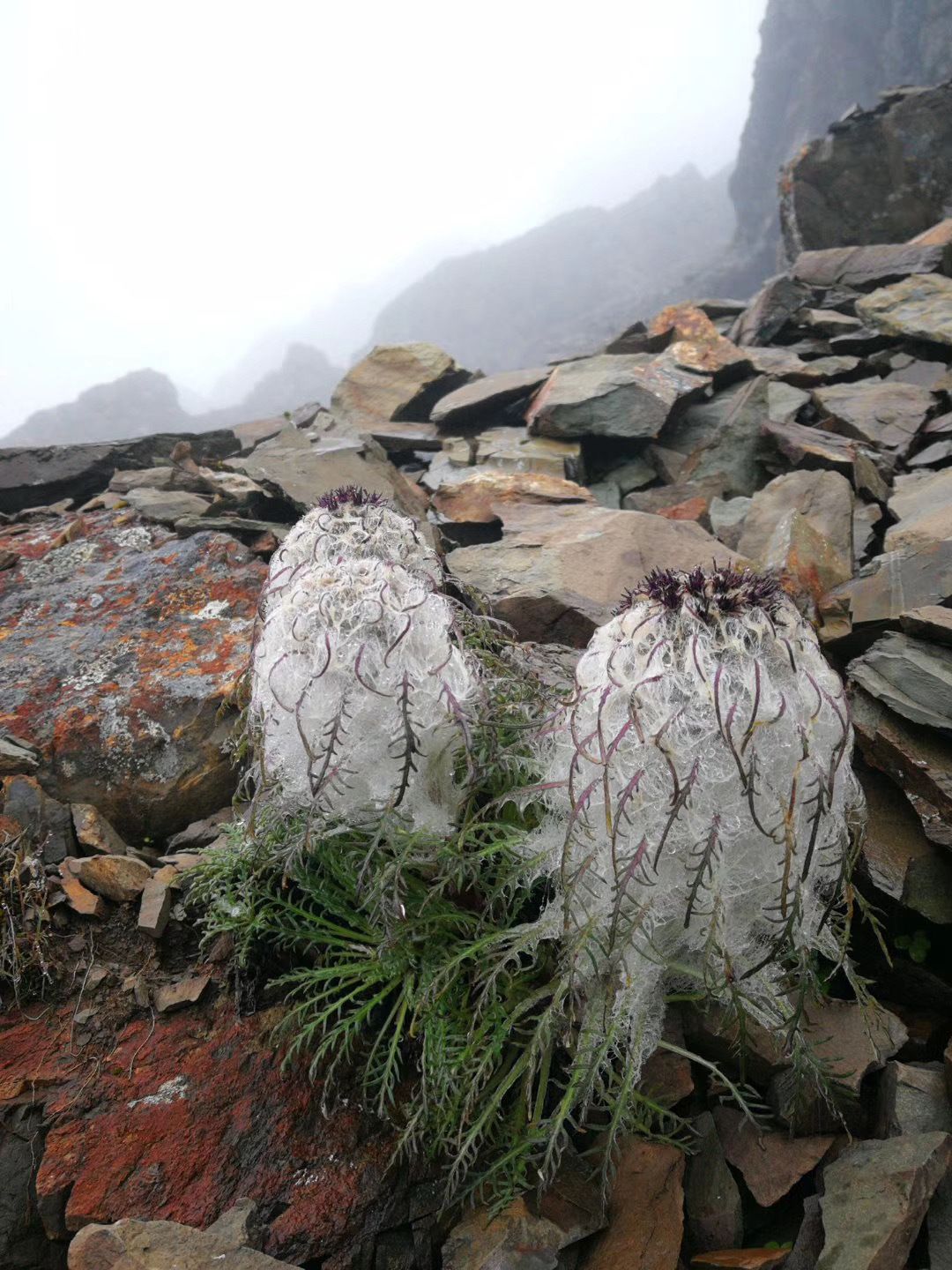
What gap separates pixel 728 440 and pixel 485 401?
254 centimetres

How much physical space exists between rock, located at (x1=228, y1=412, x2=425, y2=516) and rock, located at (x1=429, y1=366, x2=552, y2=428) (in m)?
1.73

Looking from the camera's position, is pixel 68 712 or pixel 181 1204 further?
pixel 68 712

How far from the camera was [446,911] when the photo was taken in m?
2.28

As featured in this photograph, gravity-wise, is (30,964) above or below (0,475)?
below

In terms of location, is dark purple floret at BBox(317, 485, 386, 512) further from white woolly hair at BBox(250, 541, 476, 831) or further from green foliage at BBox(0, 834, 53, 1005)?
green foliage at BBox(0, 834, 53, 1005)

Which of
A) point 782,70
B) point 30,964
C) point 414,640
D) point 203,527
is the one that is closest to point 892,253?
point 203,527

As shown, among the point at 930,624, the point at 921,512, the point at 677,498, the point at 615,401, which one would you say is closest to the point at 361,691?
the point at 930,624

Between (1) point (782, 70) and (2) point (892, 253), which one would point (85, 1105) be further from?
(1) point (782, 70)

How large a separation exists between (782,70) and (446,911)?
65407mm

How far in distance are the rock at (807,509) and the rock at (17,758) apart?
3.89 metres

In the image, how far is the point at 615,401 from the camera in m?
6.64

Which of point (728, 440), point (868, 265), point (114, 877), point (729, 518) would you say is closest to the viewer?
point (114, 877)

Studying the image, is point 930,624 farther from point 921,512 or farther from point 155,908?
point 155,908

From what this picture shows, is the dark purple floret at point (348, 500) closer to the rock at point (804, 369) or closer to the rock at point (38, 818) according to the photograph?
the rock at point (38, 818)
